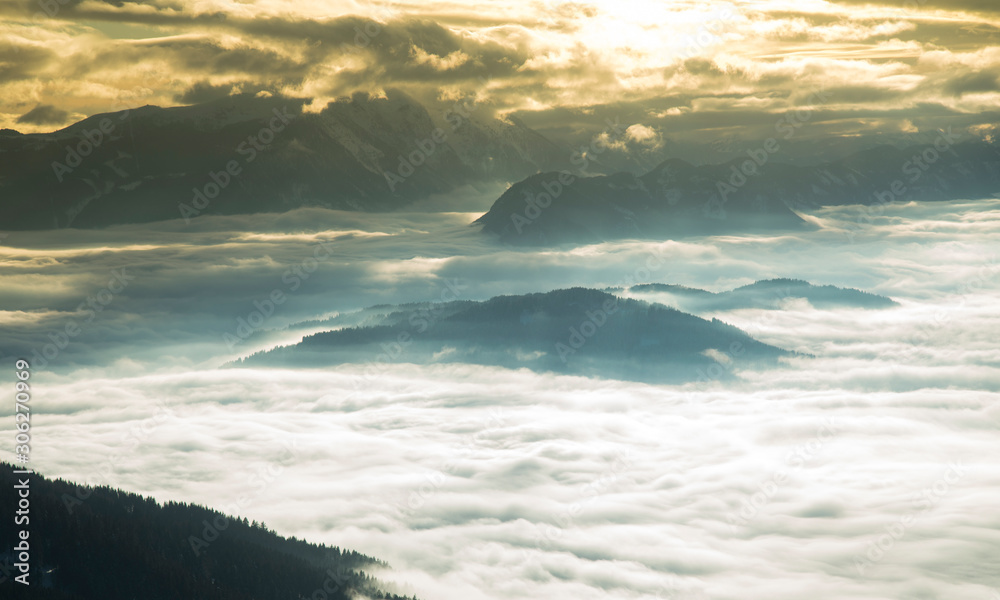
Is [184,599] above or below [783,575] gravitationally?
above

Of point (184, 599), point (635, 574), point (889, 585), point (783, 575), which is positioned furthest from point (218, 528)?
point (889, 585)

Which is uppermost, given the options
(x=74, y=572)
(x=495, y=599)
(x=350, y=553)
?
(x=74, y=572)

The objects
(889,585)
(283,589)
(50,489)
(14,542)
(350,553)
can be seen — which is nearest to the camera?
(14,542)

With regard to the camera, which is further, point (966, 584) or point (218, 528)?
point (966, 584)

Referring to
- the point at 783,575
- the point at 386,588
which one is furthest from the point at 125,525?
the point at 783,575

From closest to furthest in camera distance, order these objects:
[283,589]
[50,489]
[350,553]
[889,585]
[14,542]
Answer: [14,542] → [283,589] → [50,489] → [350,553] → [889,585]

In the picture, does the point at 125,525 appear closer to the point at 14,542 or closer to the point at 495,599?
the point at 14,542

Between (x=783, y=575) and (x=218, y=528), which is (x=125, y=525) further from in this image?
(x=783, y=575)
